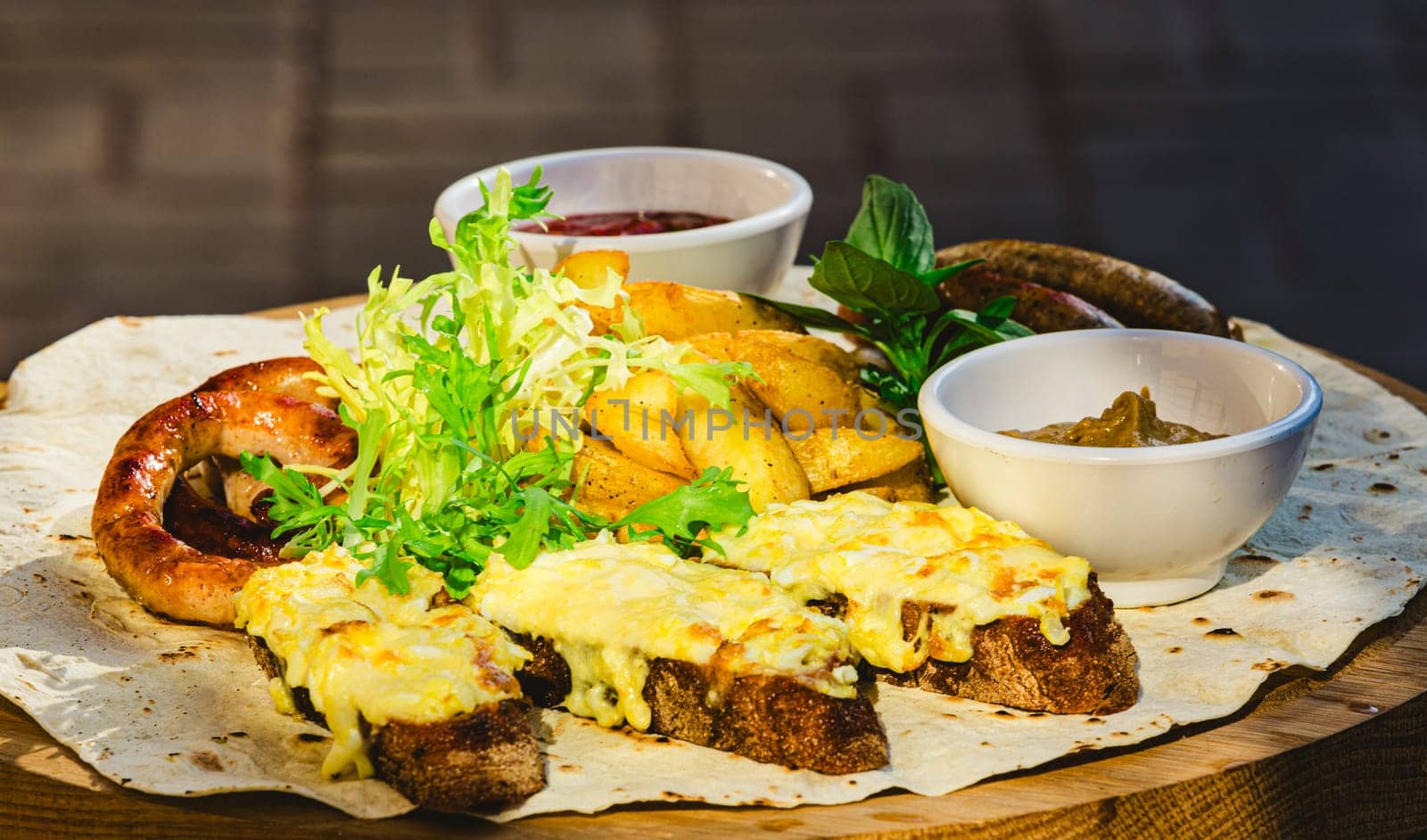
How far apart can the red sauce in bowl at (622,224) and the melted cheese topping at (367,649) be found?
4.91ft

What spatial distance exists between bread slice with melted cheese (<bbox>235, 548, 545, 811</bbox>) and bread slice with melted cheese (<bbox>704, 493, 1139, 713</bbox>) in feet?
1.73

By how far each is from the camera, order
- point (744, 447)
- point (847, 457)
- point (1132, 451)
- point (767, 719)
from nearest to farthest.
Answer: point (767, 719) → point (1132, 451) → point (744, 447) → point (847, 457)

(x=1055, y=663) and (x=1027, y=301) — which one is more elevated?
(x=1027, y=301)

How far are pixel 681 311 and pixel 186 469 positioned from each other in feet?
3.58

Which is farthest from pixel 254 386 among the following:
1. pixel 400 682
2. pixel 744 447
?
pixel 400 682

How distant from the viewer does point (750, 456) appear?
2652mm

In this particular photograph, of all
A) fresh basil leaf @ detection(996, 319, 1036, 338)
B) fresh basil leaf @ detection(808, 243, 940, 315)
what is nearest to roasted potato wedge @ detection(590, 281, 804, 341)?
fresh basil leaf @ detection(808, 243, 940, 315)

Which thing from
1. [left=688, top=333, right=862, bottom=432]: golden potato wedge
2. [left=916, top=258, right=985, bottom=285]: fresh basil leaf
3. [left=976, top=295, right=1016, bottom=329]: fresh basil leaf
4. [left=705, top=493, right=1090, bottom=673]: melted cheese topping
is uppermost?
[left=916, top=258, right=985, bottom=285]: fresh basil leaf

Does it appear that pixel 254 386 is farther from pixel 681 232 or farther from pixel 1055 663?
pixel 1055 663

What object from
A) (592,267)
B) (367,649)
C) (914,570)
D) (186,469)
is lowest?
(186,469)

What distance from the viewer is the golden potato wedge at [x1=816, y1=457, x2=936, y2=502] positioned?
2.83 meters

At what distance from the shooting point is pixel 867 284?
299 cm

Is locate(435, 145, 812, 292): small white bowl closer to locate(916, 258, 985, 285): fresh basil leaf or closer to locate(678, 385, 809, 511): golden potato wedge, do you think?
locate(916, 258, 985, 285): fresh basil leaf

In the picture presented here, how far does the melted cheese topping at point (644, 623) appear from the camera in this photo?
7.00 ft
